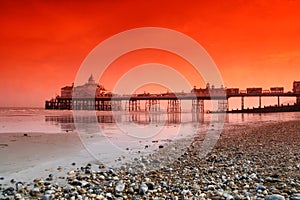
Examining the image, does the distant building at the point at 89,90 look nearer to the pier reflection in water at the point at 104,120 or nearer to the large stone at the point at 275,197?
the pier reflection in water at the point at 104,120

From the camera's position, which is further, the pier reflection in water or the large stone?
the pier reflection in water

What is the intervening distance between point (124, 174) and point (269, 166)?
2.98 m

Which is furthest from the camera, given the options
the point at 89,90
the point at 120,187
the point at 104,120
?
the point at 89,90

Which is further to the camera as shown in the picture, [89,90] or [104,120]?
[89,90]

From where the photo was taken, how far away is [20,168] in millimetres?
6234

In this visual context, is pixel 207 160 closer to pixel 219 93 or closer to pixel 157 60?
pixel 157 60

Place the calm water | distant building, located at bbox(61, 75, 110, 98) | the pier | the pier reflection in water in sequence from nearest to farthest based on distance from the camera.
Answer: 1. the calm water
2. the pier reflection in water
3. the pier
4. distant building, located at bbox(61, 75, 110, 98)

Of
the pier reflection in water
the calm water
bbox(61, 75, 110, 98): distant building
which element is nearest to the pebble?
the calm water

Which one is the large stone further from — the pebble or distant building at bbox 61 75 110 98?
distant building at bbox 61 75 110 98

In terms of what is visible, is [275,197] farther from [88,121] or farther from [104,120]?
[104,120]

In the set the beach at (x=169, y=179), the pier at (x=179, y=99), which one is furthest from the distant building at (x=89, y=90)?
the beach at (x=169, y=179)

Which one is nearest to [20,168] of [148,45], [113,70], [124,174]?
[124,174]

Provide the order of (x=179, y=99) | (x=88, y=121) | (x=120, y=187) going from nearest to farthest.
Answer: (x=120, y=187), (x=88, y=121), (x=179, y=99)

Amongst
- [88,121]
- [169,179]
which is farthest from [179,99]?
[169,179]
